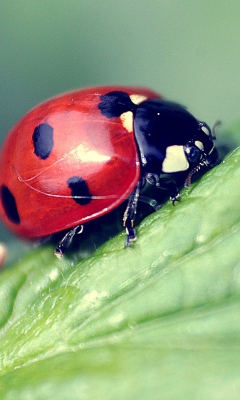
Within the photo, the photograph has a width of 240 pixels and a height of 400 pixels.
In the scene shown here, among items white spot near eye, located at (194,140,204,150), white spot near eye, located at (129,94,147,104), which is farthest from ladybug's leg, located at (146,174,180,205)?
white spot near eye, located at (129,94,147,104)

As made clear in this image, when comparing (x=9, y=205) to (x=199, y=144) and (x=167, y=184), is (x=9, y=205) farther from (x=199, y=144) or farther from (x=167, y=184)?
(x=199, y=144)

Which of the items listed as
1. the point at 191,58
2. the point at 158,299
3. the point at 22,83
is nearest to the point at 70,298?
the point at 158,299

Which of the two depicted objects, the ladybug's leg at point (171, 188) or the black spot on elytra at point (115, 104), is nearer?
the ladybug's leg at point (171, 188)

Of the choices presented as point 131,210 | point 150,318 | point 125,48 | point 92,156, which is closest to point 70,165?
point 92,156

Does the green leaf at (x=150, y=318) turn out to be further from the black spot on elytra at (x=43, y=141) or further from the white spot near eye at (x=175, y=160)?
→ the black spot on elytra at (x=43, y=141)

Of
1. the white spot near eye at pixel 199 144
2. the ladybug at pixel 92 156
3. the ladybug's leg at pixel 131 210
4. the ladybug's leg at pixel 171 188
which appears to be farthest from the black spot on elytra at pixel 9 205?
the white spot near eye at pixel 199 144

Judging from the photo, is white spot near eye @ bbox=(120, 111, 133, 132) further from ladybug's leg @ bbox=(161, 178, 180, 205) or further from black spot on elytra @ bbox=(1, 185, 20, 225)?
black spot on elytra @ bbox=(1, 185, 20, 225)

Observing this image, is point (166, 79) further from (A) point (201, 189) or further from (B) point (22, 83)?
(A) point (201, 189)
